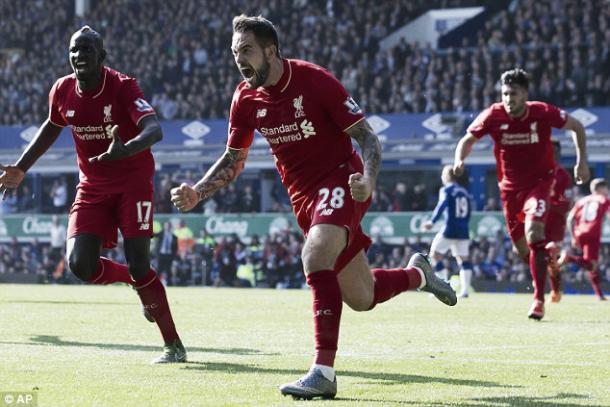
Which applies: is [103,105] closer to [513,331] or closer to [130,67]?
[513,331]

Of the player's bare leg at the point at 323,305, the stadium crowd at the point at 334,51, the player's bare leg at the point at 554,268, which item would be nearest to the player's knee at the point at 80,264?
the player's bare leg at the point at 323,305

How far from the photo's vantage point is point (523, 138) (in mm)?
13758

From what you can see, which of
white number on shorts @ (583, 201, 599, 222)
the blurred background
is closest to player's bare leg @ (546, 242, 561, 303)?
white number on shorts @ (583, 201, 599, 222)

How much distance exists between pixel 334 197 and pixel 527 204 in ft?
23.5

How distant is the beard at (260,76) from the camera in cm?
726

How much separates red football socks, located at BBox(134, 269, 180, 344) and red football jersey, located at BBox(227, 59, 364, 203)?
172 cm

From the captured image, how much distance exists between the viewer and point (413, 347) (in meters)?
10.1

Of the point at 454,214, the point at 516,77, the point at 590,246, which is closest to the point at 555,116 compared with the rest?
the point at 516,77

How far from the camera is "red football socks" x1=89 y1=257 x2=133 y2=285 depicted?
967 centimetres

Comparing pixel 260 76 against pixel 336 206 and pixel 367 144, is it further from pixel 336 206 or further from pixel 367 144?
pixel 336 206

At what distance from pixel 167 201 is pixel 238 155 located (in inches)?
1086

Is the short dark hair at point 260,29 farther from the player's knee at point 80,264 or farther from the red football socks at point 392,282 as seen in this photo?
the player's knee at point 80,264

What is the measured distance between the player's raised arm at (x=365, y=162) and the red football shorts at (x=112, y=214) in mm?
2181

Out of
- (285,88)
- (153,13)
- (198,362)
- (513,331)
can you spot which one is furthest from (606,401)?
(153,13)
